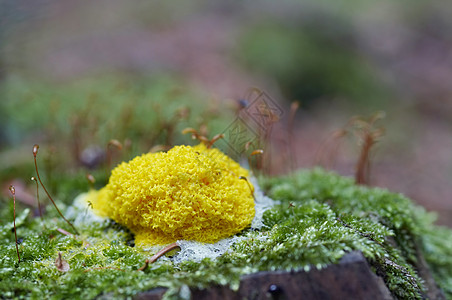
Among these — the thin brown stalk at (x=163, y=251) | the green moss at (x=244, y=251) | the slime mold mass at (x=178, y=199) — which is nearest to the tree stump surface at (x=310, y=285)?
the green moss at (x=244, y=251)

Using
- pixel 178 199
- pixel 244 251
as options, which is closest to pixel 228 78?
pixel 178 199

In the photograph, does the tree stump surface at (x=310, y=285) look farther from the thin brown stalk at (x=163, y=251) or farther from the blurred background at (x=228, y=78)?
the blurred background at (x=228, y=78)

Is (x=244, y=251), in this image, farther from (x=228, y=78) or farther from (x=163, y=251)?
(x=228, y=78)

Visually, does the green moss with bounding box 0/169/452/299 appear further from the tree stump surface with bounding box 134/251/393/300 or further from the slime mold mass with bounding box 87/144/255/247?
the slime mold mass with bounding box 87/144/255/247

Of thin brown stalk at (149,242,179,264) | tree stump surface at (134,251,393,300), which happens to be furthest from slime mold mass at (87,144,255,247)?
tree stump surface at (134,251,393,300)

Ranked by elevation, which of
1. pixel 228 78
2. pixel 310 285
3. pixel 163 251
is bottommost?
pixel 310 285

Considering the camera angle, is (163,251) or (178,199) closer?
(163,251)
